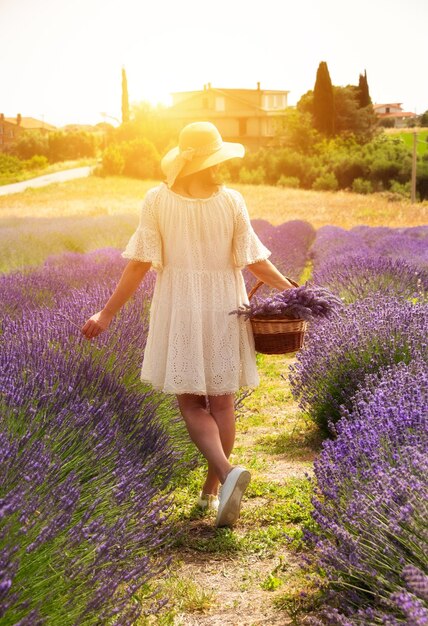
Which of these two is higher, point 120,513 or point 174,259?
point 174,259

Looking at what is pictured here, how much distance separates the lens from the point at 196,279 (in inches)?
128

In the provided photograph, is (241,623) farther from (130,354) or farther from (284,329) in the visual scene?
(130,354)

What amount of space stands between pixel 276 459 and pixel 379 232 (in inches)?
378

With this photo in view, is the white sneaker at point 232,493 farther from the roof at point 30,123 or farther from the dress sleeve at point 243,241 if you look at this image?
the roof at point 30,123

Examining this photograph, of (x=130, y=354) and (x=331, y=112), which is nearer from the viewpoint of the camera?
(x=130, y=354)

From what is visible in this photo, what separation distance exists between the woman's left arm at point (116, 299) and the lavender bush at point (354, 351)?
1072 millimetres

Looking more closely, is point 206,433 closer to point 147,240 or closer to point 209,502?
point 209,502

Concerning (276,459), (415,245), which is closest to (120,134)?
(415,245)

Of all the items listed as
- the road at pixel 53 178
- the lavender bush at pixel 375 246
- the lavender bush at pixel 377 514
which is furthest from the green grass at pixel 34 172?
the lavender bush at pixel 377 514

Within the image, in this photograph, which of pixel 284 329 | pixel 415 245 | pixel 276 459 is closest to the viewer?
pixel 284 329

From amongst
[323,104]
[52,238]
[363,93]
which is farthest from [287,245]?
[363,93]

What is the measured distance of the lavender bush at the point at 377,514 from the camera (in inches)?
77.3

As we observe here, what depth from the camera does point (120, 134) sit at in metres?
54.5

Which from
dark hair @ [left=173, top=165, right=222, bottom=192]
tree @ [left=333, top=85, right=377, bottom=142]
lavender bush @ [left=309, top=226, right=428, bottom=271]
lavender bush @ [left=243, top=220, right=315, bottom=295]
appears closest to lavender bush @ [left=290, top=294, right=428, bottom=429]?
dark hair @ [left=173, top=165, right=222, bottom=192]
